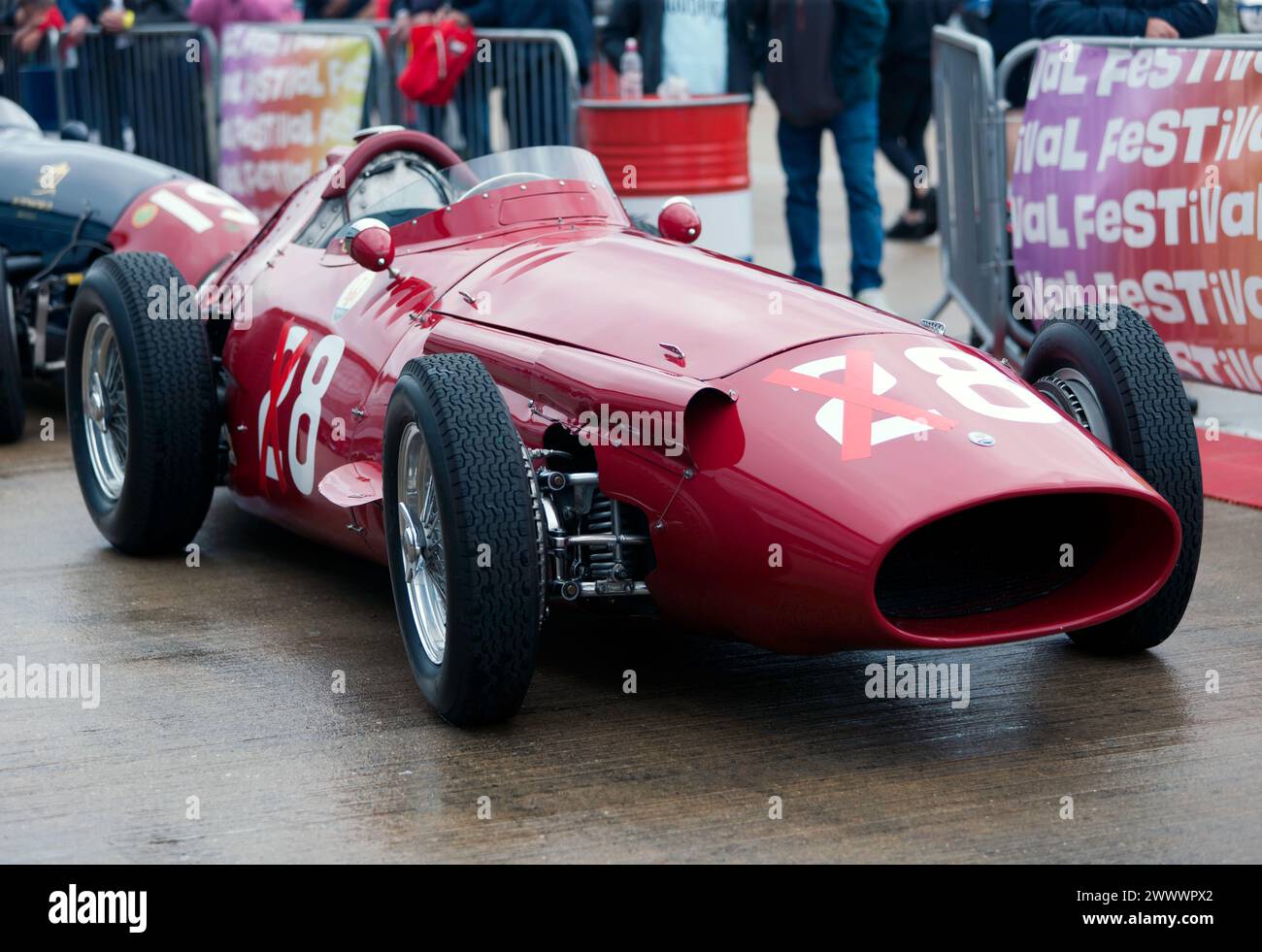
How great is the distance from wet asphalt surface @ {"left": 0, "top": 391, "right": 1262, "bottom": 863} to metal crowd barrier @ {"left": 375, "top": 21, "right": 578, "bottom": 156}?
593cm

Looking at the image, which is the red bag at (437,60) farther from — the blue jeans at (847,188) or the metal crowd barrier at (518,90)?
the blue jeans at (847,188)

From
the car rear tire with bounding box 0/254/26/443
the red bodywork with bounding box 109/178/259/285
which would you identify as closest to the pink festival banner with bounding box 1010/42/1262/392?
the red bodywork with bounding box 109/178/259/285

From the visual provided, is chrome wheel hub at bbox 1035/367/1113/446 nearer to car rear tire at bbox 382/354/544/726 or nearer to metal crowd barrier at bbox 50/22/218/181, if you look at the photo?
car rear tire at bbox 382/354/544/726

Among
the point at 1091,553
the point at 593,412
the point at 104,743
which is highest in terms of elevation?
the point at 593,412

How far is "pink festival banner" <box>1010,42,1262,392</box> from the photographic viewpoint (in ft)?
22.8

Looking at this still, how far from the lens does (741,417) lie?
14.1ft

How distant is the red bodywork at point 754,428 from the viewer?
4086 millimetres

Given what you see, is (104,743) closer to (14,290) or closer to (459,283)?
(459,283)

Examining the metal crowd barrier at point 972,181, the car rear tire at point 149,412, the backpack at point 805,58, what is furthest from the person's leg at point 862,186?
the car rear tire at point 149,412

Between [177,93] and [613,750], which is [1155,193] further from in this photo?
[177,93]
